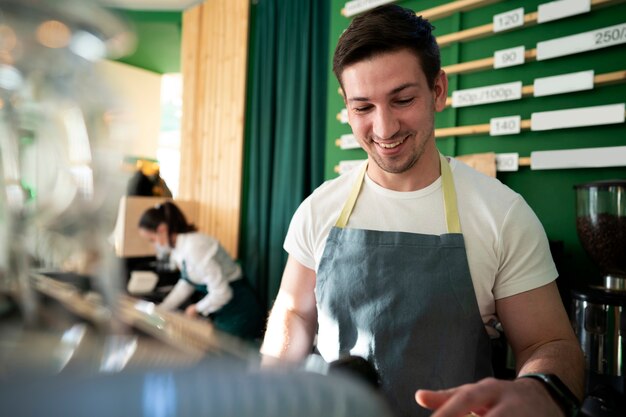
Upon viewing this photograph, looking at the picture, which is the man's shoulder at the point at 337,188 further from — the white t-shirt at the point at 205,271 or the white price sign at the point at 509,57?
the white t-shirt at the point at 205,271

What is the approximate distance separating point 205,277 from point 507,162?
1.93 m

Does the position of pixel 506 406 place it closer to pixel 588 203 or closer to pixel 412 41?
pixel 412 41

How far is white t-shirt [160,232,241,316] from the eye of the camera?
2.99m

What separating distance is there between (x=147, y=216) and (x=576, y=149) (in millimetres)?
2490

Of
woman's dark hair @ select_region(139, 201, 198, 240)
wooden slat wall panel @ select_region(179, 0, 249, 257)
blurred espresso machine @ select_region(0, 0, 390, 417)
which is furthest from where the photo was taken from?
wooden slat wall panel @ select_region(179, 0, 249, 257)

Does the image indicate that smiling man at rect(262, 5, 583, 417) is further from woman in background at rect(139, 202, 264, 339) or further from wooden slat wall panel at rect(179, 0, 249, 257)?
wooden slat wall panel at rect(179, 0, 249, 257)

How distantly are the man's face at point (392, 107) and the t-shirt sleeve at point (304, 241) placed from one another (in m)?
0.25

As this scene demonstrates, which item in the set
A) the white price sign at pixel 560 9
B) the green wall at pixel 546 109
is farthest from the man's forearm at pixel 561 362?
the white price sign at pixel 560 9

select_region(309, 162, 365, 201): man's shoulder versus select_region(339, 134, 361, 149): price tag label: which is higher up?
select_region(339, 134, 361, 149): price tag label

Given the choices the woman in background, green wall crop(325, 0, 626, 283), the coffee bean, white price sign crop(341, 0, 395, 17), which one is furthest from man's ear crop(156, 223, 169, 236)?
the coffee bean

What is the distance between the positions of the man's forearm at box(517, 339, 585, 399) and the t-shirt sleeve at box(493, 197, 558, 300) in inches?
→ 5.2

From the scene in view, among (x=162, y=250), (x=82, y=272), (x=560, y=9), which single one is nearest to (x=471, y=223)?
(x=82, y=272)

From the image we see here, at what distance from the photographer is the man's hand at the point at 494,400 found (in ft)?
1.85

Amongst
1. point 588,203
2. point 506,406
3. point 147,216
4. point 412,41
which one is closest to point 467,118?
point 588,203
